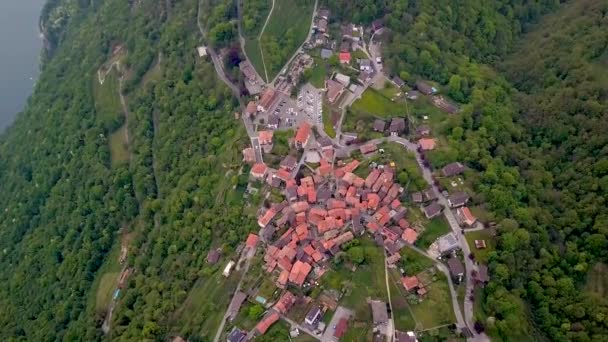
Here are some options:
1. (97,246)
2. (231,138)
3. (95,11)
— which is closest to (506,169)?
→ (231,138)

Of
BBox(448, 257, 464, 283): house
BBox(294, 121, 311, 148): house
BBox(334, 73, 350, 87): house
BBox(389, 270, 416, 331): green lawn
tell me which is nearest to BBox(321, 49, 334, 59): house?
BBox(334, 73, 350, 87): house

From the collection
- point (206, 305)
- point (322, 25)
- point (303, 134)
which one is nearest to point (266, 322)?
point (206, 305)

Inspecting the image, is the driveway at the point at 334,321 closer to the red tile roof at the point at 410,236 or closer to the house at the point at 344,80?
the red tile roof at the point at 410,236

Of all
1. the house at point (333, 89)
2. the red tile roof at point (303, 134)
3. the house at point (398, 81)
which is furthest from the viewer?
the house at point (398, 81)

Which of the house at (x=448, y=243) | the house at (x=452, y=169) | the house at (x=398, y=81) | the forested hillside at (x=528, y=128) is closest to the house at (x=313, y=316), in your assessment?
the house at (x=448, y=243)

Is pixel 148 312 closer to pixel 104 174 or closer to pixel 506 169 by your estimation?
pixel 104 174
